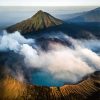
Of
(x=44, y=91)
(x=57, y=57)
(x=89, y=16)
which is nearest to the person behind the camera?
(x=44, y=91)

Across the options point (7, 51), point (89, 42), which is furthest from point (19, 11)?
point (89, 42)

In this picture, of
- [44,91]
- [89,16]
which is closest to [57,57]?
[44,91]

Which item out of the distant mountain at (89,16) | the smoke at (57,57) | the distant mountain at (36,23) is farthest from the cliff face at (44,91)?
the distant mountain at (89,16)

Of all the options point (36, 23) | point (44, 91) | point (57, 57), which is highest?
point (36, 23)

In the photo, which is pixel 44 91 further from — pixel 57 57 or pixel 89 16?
pixel 89 16
